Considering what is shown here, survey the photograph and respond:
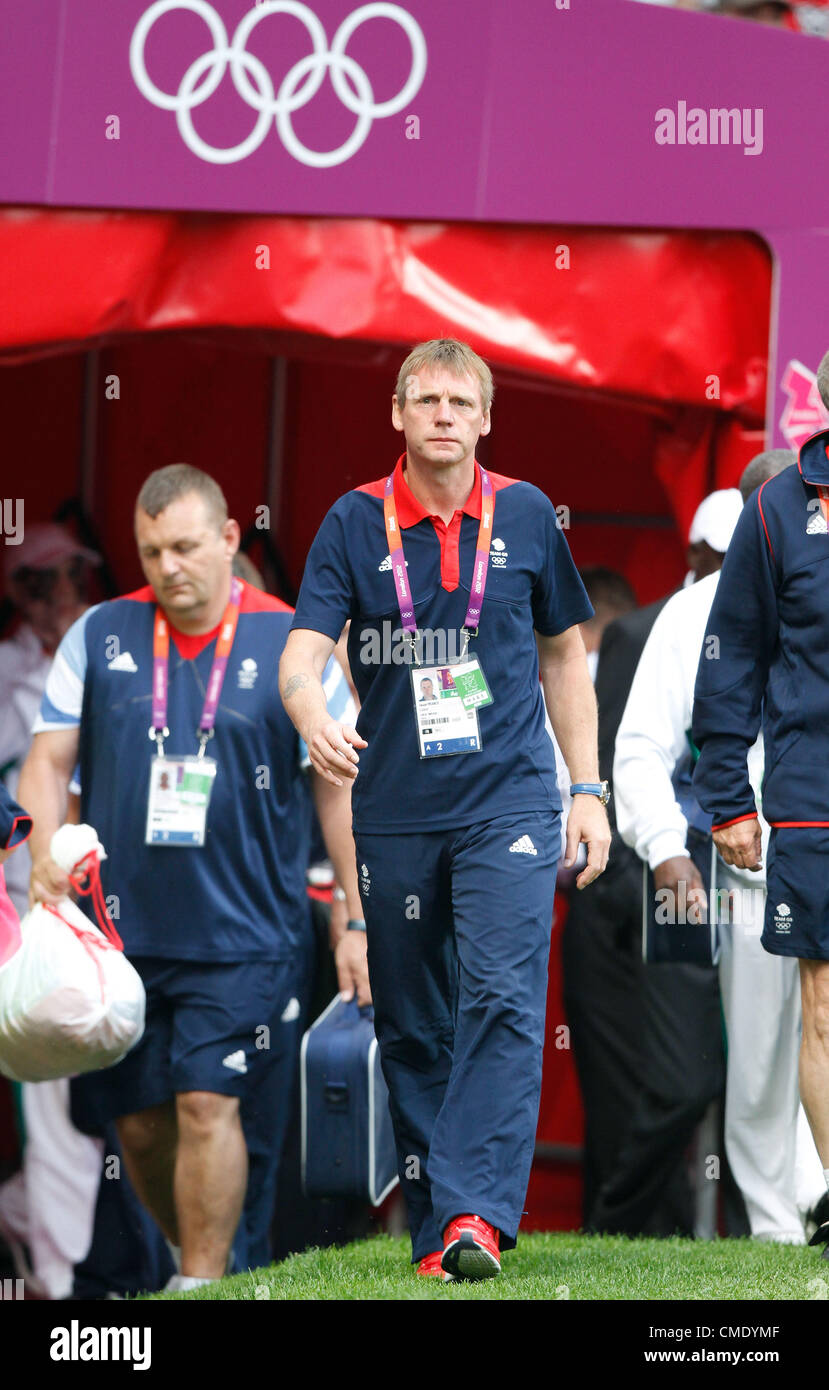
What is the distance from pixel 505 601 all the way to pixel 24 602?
3.82m

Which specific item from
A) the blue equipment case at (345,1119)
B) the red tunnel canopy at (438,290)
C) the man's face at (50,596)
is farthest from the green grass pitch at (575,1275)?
the man's face at (50,596)

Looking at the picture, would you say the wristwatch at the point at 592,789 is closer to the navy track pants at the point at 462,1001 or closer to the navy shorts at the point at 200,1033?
the navy track pants at the point at 462,1001

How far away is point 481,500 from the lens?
4.43 m

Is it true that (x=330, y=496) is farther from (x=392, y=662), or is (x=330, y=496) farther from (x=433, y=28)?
(x=392, y=662)

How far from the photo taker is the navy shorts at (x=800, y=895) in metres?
4.23

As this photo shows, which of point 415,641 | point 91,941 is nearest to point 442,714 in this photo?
point 415,641

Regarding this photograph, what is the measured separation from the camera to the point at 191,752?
572cm

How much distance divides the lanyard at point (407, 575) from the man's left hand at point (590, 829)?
423 millimetres

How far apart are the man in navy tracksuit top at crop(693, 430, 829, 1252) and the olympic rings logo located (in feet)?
7.94

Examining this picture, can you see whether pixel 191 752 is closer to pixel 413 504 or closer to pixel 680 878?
pixel 680 878

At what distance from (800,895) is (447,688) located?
84 centimetres

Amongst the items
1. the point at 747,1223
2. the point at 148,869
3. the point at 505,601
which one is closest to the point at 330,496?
the point at 148,869

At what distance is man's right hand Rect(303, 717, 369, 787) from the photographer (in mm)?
3891

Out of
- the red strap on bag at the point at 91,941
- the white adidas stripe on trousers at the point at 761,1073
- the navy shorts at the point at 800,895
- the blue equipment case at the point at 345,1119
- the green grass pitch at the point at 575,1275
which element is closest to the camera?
the green grass pitch at the point at 575,1275
